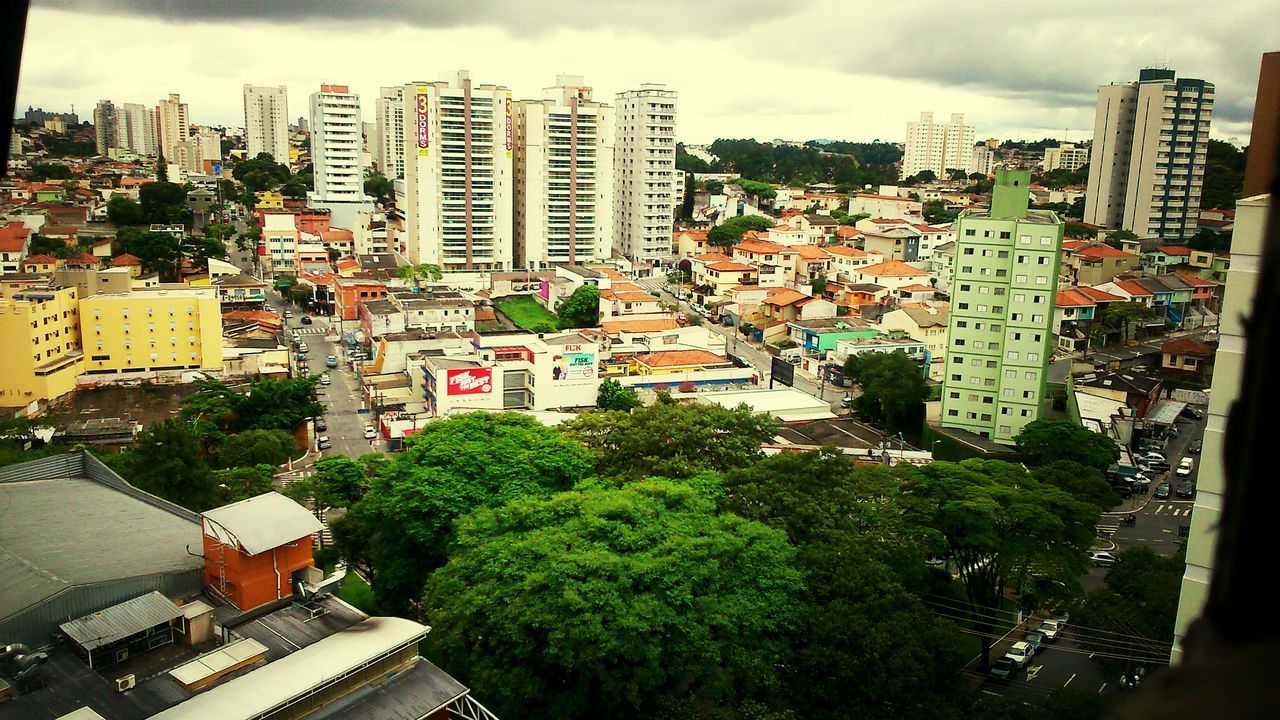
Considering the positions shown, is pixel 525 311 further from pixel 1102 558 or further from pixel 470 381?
pixel 1102 558

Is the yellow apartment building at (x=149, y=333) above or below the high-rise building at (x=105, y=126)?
below

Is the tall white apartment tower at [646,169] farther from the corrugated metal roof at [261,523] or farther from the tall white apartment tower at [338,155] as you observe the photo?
the corrugated metal roof at [261,523]

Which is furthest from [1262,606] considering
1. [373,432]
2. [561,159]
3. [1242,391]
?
[561,159]

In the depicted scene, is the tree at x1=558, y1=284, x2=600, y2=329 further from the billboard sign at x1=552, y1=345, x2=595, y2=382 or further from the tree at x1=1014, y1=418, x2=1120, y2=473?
Answer: the tree at x1=1014, y1=418, x2=1120, y2=473

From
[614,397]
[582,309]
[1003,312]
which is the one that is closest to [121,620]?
[614,397]

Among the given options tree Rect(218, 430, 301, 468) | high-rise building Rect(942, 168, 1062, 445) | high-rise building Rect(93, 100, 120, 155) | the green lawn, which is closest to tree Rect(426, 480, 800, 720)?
tree Rect(218, 430, 301, 468)

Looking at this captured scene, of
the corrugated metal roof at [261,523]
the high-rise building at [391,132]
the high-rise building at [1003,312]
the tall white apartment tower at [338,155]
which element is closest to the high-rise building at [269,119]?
the high-rise building at [391,132]

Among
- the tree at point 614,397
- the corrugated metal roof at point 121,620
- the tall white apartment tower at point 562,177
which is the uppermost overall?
the tall white apartment tower at point 562,177
